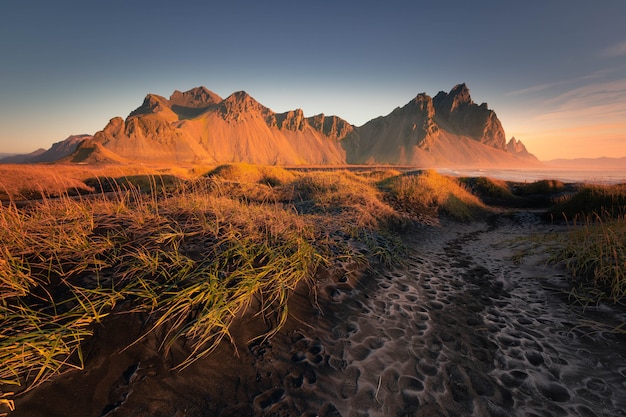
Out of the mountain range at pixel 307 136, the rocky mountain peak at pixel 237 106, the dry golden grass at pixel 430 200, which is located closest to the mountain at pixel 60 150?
the mountain range at pixel 307 136

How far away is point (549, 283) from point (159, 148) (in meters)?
118

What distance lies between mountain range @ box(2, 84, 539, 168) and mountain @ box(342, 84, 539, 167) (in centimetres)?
57

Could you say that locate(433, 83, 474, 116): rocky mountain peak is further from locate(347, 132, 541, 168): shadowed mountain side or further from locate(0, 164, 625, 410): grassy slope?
locate(0, 164, 625, 410): grassy slope

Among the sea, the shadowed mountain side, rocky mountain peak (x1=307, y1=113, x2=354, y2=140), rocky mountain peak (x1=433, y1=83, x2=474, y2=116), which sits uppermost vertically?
rocky mountain peak (x1=433, y1=83, x2=474, y2=116)

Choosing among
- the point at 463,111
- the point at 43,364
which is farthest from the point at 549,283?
the point at 463,111

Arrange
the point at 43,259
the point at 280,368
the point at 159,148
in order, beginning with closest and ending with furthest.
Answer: the point at 280,368 < the point at 43,259 < the point at 159,148

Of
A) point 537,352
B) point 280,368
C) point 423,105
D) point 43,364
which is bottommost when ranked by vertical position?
point 537,352

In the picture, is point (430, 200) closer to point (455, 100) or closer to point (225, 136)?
point (225, 136)

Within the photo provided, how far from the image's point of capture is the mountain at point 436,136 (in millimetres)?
156750

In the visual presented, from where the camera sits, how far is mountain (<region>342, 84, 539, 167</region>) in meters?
157

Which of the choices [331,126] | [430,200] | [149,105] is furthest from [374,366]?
[149,105]

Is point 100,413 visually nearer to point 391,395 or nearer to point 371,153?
point 391,395

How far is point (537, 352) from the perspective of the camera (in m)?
3.20

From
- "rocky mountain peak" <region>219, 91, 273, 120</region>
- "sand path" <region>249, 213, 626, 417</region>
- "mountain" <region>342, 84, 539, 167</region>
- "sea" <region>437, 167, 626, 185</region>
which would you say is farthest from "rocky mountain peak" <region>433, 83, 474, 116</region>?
"sand path" <region>249, 213, 626, 417</region>
